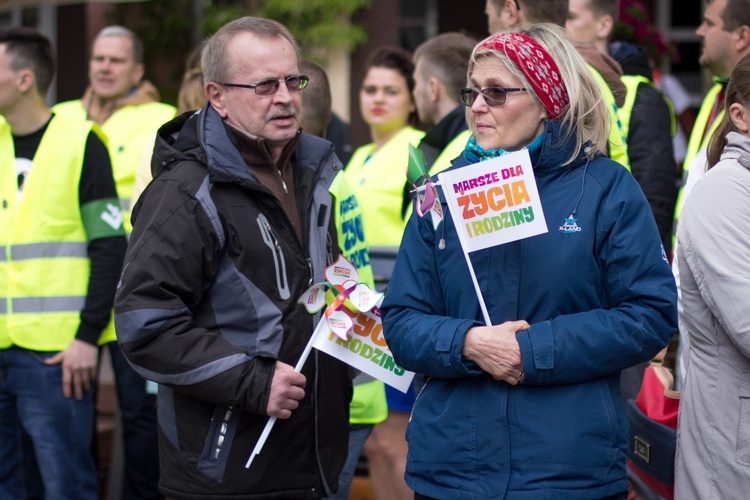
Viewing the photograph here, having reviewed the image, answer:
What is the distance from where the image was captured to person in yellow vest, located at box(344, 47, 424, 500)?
4.86m

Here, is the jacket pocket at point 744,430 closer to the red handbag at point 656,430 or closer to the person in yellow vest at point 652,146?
the red handbag at point 656,430

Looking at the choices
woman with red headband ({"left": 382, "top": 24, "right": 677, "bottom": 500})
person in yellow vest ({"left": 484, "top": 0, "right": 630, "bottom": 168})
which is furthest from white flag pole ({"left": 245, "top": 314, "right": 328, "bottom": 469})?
person in yellow vest ({"left": 484, "top": 0, "right": 630, "bottom": 168})

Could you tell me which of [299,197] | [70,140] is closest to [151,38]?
[70,140]

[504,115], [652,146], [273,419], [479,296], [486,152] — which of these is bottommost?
[273,419]

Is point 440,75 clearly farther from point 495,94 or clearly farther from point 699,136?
point 495,94

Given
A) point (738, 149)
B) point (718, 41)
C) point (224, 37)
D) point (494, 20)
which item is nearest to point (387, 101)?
point (494, 20)

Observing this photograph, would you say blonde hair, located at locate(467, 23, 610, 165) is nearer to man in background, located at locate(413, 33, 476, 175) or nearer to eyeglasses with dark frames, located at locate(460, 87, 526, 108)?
eyeglasses with dark frames, located at locate(460, 87, 526, 108)

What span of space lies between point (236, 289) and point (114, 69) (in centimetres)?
339

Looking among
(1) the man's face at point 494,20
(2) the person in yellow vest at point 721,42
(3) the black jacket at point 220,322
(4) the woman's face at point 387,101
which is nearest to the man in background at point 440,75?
(1) the man's face at point 494,20

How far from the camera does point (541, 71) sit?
2.95m

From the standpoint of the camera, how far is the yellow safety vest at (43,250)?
4.73m

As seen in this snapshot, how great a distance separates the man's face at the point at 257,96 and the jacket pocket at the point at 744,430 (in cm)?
156

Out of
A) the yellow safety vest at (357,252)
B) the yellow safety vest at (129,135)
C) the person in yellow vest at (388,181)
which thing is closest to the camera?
the yellow safety vest at (357,252)

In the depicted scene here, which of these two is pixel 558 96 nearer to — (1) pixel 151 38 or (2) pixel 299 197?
(2) pixel 299 197
